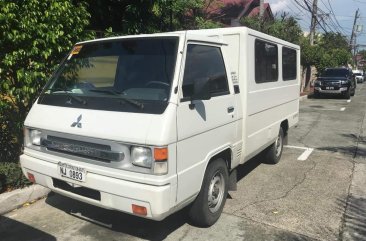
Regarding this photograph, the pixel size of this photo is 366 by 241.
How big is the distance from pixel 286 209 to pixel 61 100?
3.12m

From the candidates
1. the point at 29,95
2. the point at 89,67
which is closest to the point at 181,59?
the point at 89,67

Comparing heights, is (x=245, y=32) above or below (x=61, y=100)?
above

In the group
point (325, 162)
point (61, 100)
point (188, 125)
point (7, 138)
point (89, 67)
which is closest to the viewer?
point (188, 125)

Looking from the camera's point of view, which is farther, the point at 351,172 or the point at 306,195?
the point at 351,172

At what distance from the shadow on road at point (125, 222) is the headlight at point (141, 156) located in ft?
3.67

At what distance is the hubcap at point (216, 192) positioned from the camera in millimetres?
4449

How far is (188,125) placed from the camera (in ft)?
12.3

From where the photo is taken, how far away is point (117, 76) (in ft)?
13.9

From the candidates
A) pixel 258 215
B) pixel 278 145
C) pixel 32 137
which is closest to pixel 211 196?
pixel 258 215

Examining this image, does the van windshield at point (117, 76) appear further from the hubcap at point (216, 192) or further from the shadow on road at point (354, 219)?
the shadow on road at point (354, 219)

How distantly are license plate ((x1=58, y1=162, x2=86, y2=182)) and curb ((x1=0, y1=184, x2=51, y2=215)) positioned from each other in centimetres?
135

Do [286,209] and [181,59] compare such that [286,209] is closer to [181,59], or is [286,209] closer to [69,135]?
[181,59]

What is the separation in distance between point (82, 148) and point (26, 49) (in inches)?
82.4

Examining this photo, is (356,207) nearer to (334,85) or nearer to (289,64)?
(289,64)
